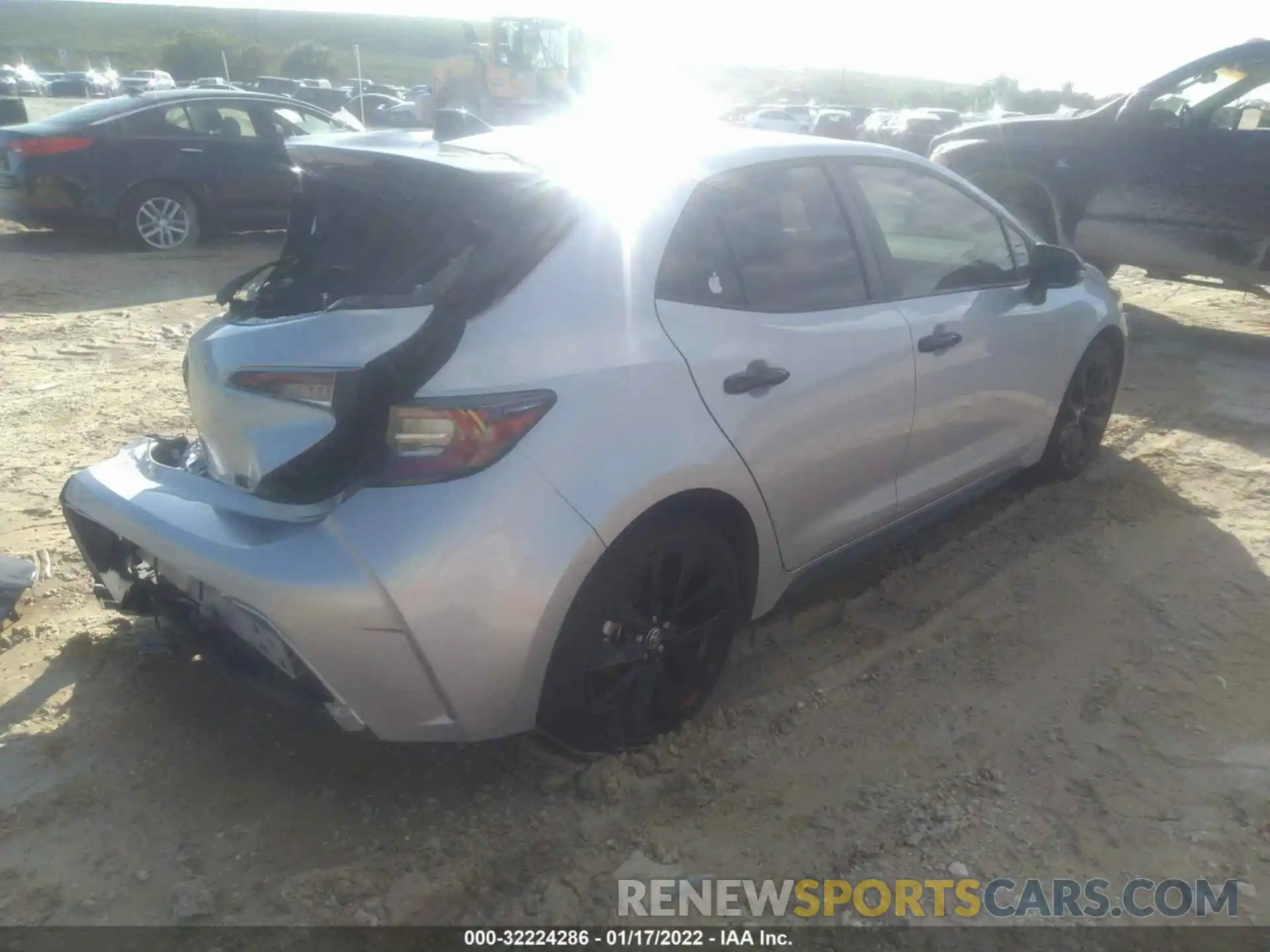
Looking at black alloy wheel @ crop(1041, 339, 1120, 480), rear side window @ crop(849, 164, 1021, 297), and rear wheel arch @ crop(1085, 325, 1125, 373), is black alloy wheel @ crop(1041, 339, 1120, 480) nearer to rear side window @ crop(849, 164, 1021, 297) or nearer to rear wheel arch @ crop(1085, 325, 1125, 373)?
rear wheel arch @ crop(1085, 325, 1125, 373)

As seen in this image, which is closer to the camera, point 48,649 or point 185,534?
point 185,534

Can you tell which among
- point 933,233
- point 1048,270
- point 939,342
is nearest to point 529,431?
point 939,342

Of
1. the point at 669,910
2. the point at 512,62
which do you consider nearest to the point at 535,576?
the point at 669,910

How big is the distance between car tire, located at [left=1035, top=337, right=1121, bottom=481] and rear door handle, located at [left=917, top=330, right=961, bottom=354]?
1215 mm

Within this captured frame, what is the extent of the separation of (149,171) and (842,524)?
8.70m

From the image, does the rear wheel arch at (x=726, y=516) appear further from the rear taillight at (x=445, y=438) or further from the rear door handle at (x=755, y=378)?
the rear taillight at (x=445, y=438)

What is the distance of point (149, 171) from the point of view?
942 centimetres

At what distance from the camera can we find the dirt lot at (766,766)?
2.41 m

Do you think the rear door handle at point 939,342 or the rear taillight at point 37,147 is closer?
the rear door handle at point 939,342

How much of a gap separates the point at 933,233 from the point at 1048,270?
57cm

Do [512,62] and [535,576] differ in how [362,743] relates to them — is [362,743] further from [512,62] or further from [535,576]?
[512,62]

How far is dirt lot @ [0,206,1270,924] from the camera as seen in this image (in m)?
2.41

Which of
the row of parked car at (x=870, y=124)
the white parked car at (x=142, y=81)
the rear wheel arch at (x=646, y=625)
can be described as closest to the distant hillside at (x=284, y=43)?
the white parked car at (x=142, y=81)

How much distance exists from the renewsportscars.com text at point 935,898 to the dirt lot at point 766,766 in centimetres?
4
